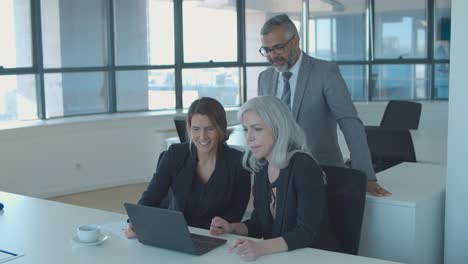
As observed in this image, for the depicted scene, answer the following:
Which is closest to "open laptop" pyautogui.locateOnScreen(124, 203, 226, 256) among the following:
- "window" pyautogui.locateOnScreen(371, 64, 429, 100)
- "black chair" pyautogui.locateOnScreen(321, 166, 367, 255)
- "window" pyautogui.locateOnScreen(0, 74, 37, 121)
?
"black chair" pyautogui.locateOnScreen(321, 166, 367, 255)

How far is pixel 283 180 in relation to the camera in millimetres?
2520

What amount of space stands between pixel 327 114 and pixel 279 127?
699 mm

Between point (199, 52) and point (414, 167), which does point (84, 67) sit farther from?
point (414, 167)

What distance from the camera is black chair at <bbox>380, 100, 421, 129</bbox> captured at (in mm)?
6145

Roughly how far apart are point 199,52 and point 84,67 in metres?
1.46

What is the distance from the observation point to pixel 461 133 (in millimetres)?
2943

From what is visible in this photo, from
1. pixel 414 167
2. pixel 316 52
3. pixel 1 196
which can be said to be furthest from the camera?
pixel 316 52

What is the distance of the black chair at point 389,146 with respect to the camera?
4.49 meters

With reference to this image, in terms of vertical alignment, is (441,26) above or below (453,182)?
above

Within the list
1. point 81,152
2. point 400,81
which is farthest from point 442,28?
point 81,152

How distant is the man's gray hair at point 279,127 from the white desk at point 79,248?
36cm

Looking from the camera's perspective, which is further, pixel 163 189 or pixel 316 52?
pixel 316 52

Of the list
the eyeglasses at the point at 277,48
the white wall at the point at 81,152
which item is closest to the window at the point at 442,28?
the white wall at the point at 81,152

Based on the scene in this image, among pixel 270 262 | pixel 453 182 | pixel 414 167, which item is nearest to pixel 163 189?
pixel 270 262
